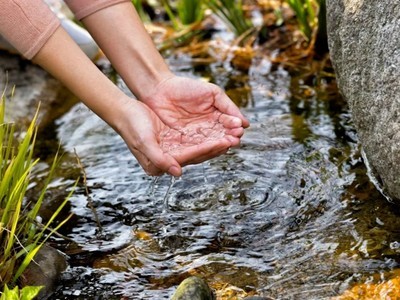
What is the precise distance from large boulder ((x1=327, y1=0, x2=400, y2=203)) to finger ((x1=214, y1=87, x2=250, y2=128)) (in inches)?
16.1

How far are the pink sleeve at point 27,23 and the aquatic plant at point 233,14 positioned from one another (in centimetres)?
229

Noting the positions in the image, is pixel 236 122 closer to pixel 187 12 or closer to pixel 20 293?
pixel 20 293

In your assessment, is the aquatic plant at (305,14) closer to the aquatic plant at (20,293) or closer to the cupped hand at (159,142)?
the cupped hand at (159,142)

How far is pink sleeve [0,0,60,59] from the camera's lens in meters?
2.63

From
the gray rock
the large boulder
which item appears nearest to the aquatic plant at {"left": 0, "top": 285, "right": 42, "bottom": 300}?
the gray rock

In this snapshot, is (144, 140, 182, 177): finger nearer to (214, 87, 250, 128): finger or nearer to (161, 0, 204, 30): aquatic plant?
Answer: (214, 87, 250, 128): finger

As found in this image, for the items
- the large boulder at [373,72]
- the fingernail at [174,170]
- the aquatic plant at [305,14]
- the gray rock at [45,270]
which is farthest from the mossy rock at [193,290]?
the aquatic plant at [305,14]

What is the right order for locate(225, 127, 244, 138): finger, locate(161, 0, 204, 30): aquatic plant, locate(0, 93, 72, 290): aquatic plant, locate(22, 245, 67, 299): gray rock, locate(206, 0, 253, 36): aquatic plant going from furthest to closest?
locate(161, 0, 204, 30): aquatic plant → locate(206, 0, 253, 36): aquatic plant → locate(225, 127, 244, 138): finger → locate(22, 245, 67, 299): gray rock → locate(0, 93, 72, 290): aquatic plant

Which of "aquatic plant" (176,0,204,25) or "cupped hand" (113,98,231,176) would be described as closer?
"cupped hand" (113,98,231,176)

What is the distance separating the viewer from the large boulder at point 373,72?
2.63 meters

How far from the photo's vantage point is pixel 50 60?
2695 mm

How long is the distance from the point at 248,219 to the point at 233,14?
85.6 inches

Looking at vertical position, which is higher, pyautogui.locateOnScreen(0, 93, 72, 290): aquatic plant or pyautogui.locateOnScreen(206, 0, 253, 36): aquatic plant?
pyautogui.locateOnScreen(0, 93, 72, 290): aquatic plant

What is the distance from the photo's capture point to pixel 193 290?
7.84 feet
